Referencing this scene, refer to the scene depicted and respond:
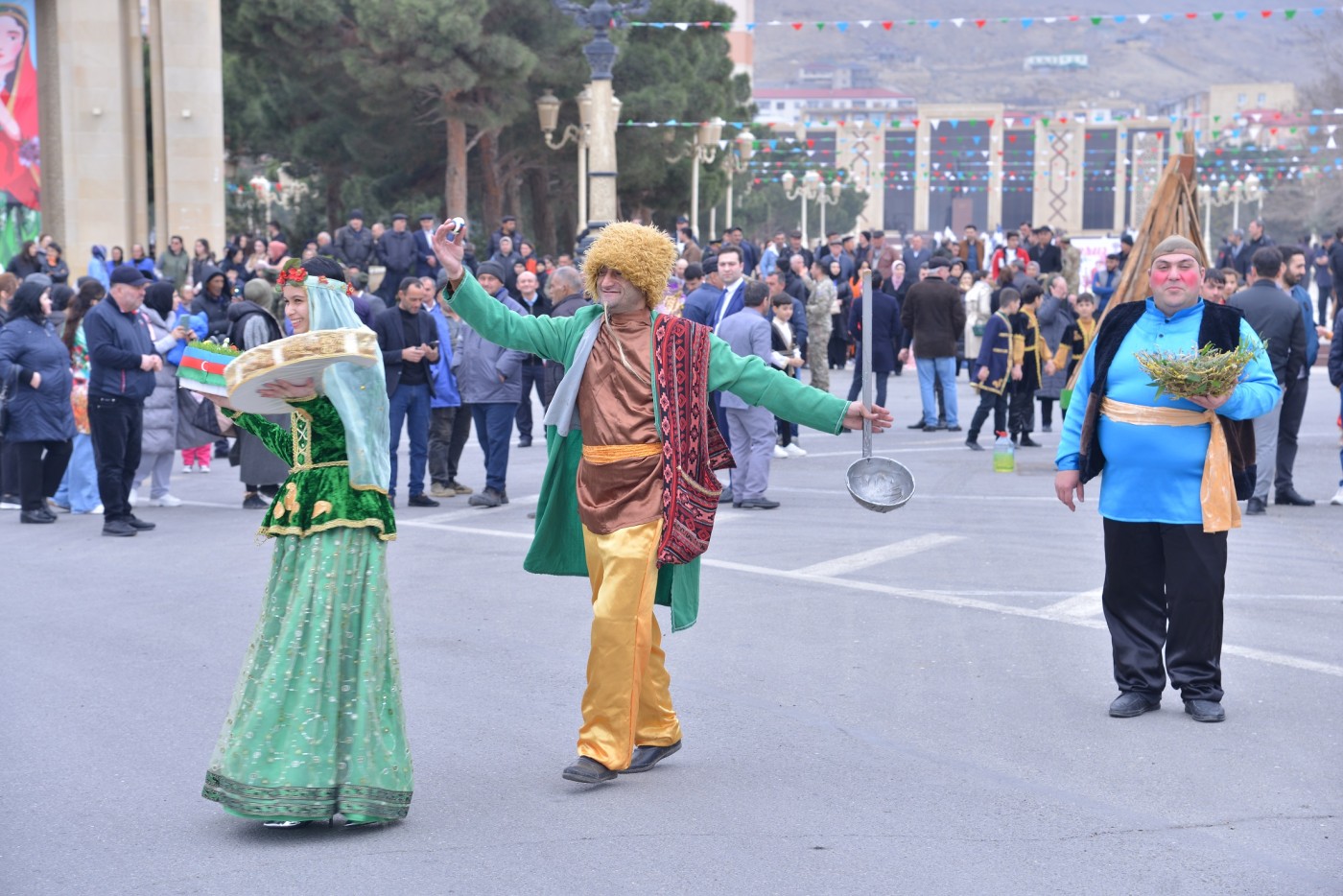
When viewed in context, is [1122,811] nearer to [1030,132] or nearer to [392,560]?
[392,560]

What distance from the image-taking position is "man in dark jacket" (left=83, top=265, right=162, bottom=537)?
11.6m

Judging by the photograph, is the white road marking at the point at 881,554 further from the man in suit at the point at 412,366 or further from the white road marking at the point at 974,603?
the man in suit at the point at 412,366

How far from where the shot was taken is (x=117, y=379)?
1170cm

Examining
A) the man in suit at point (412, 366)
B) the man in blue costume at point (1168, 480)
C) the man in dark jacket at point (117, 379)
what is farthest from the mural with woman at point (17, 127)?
the man in blue costume at point (1168, 480)

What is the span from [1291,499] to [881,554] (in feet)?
13.4

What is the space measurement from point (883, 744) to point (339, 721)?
219cm

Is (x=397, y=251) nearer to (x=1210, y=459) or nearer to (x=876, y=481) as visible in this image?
(x=1210, y=459)

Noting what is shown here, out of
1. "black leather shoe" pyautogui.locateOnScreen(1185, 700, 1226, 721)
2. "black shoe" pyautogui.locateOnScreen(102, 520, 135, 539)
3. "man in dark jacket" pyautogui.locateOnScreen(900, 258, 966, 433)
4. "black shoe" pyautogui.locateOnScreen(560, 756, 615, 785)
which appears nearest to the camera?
"black shoe" pyautogui.locateOnScreen(560, 756, 615, 785)

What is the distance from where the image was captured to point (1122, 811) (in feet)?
18.5

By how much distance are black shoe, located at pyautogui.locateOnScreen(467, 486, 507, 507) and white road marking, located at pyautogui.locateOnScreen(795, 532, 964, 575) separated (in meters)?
3.47

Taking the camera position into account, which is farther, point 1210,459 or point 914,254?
Result: point 914,254

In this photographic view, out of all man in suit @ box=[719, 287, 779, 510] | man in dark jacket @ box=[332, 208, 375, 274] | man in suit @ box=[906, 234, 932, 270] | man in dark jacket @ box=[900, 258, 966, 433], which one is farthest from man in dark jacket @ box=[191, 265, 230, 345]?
man in suit @ box=[906, 234, 932, 270]

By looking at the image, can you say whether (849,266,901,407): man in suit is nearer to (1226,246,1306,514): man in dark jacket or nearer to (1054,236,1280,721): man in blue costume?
(1226,246,1306,514): man in dark jacket

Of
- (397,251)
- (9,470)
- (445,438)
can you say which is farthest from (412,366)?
(397,251)
